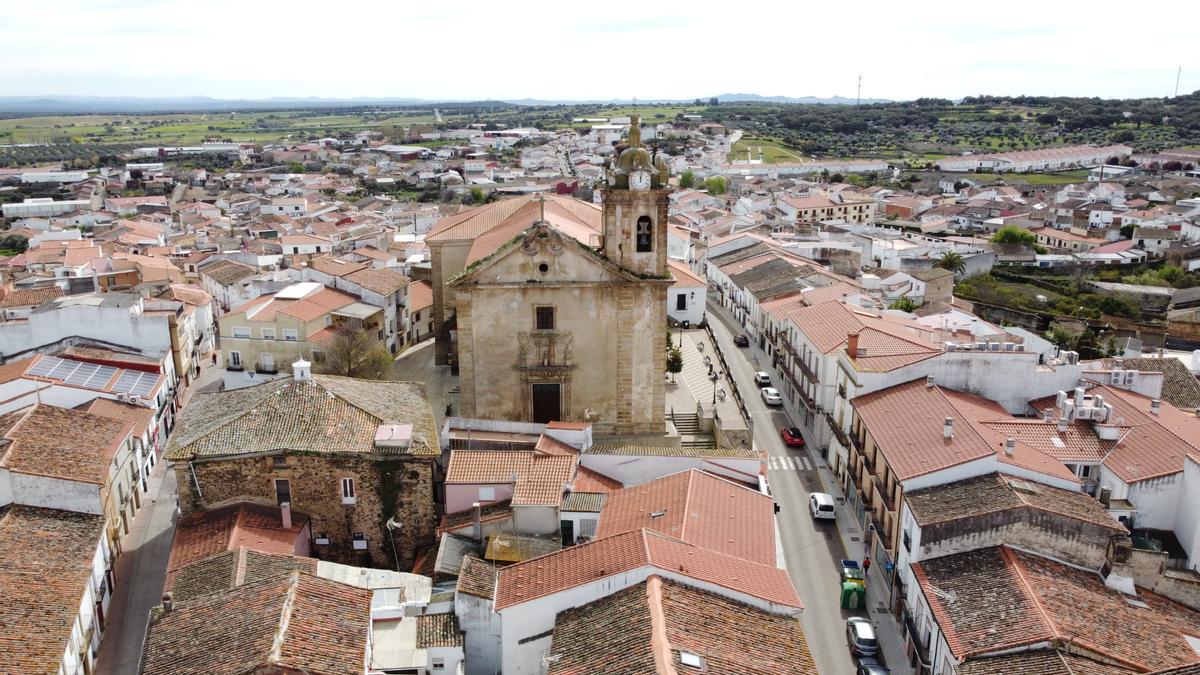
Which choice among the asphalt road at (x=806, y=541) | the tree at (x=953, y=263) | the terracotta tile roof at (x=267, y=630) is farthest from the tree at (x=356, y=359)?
the tree at (x=953, y=263)

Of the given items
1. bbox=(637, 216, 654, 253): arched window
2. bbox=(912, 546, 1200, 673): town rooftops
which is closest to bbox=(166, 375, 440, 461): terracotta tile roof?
bbox=(637, 216, 654, 253): arched window

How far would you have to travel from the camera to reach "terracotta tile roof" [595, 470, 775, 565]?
2638cm

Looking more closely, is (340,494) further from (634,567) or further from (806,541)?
(806,541)

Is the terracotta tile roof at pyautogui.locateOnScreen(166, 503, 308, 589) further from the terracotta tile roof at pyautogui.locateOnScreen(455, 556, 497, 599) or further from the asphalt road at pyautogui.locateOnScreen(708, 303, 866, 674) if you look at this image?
the asphalt road at pyautogui.locateOnScreen(708, 303, 866, 674)

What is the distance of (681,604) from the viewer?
22.2 m

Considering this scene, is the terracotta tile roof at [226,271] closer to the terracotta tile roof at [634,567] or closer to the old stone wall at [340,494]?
the old stone wall at [340,494]

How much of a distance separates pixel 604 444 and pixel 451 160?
547 feet

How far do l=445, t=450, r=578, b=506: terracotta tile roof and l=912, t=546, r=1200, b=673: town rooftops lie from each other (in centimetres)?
1130

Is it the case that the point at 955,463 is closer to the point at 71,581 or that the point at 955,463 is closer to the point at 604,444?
the point at 604,444

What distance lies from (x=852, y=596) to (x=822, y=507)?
20.0ft

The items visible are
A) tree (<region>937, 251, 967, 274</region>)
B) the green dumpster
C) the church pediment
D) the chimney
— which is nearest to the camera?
the green dumpster

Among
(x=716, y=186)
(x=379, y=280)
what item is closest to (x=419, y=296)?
(x=379, y=280)

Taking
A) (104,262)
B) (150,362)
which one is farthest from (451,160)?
(150,362)

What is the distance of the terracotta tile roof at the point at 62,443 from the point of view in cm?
3005
